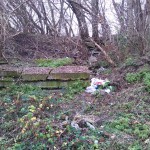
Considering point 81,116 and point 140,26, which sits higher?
point 140,26

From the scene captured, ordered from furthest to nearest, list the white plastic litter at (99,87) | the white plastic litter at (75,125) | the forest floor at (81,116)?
the white plastic litter at (99,87), the white plastic litter at (75,125), the forest floor at (81,116)

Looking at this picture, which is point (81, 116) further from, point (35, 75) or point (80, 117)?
point (35, 75)

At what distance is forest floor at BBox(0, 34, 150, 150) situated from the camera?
14.0 ft

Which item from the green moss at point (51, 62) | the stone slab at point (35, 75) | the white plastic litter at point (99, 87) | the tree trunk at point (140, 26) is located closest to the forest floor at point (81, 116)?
the white plastic litter at point (99, 87)

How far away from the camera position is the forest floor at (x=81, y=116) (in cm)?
427

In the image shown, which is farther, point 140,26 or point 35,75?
point 140,26

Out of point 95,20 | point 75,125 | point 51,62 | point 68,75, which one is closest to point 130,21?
point 95,20

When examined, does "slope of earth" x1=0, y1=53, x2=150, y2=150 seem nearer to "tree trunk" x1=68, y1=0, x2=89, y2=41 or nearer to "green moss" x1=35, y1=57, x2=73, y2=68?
"green moss" x1=35, y1=57, x2=73, y2=68

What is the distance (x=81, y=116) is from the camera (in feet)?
16.8

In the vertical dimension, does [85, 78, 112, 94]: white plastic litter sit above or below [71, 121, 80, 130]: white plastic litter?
above

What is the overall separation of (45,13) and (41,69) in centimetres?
538

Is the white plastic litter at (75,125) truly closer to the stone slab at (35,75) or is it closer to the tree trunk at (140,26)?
the stone slab at (35,75)

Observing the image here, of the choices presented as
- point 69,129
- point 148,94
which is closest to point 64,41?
point 148,94

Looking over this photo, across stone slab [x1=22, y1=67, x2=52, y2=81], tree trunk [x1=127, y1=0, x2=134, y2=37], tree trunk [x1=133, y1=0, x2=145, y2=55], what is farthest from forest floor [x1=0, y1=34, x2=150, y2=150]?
tree trunk [x1=127, y1=0, x2=134, y2=37]
